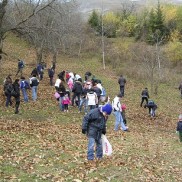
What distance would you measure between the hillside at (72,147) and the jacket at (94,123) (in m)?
0.94

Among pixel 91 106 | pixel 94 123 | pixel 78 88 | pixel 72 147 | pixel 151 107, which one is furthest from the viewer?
pixel 151 107

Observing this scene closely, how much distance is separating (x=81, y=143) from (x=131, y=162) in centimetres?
285

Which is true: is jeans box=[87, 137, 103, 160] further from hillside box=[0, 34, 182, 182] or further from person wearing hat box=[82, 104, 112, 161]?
hillside box=[0, 34, 182, 182]

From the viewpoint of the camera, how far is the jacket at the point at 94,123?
10.6 m

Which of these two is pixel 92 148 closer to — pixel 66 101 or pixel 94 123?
pixel 94 123

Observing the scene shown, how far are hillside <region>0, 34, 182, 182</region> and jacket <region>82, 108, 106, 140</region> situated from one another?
0.94m

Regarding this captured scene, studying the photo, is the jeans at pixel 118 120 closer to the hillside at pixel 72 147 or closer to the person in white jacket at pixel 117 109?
the person in white jacket at pixel 117 109

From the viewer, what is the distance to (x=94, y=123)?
10695 millimetres

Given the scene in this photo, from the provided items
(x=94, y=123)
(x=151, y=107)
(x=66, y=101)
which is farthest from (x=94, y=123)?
(x=151, y=107)

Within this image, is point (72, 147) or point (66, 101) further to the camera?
point (66, 101)

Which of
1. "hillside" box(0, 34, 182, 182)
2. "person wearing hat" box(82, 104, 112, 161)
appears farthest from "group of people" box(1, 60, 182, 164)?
"hillside" box(0, 34, 182, 182)

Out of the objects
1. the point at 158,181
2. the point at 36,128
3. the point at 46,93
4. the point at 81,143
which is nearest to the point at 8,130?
the point at 36,128

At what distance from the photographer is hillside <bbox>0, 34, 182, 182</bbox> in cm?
1037

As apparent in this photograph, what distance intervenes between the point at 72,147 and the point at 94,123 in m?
3.28
